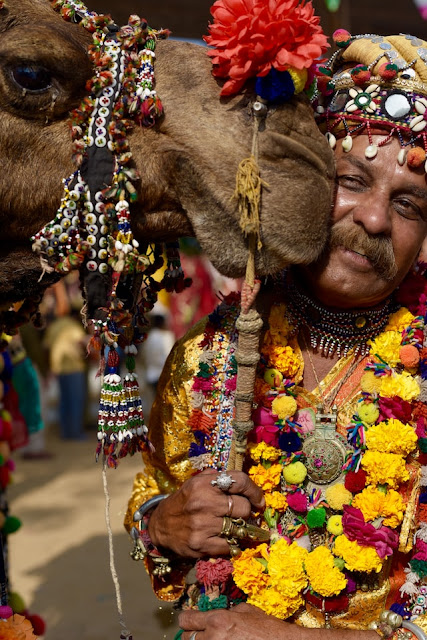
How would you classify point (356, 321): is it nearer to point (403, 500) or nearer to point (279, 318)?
point (279, 318)

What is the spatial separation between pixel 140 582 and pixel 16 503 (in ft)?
7.41

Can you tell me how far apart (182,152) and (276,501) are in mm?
1134

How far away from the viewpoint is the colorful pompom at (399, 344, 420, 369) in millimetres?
2449

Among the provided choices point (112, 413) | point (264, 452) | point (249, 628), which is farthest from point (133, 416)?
point (249, 628)

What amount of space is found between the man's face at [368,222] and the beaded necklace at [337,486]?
26 centimetres

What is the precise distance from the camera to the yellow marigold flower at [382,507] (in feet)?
7.62

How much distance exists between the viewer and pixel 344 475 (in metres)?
2.43

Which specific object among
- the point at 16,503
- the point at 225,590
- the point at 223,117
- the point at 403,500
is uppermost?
the point at 223,117

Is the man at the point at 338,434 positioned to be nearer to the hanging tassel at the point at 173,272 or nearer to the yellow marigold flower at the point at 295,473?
the yellow marigold flower at the point at 295,473

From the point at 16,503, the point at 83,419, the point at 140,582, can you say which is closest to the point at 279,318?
the point at 140,582

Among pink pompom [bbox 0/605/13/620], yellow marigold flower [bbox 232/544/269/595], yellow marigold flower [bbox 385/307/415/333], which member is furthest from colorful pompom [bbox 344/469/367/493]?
pink pompom [bbox 0/605/13/620]

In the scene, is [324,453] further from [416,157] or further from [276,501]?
[416,157]

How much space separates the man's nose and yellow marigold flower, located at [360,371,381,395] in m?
0.48

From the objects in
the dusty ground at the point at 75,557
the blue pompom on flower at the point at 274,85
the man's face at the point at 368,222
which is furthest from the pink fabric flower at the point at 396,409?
the dusty ground at the point at 75,557
